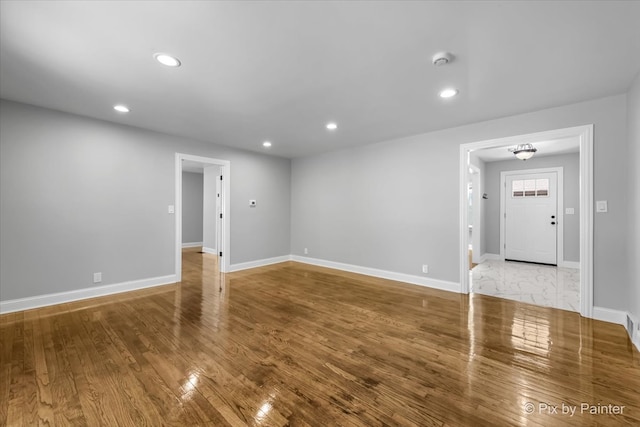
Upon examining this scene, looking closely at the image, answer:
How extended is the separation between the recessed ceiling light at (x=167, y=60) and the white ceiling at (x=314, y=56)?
7 centimetres

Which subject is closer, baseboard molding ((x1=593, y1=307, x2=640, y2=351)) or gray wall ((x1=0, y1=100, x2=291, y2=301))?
baseboard molding ((x1=593, y1=307, x2=640, y2=351))

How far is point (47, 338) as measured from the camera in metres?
2.63

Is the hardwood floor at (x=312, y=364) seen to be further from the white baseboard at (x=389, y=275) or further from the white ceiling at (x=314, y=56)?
the white ceiling at (x=314, y=56)

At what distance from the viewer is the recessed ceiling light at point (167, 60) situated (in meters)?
2.26

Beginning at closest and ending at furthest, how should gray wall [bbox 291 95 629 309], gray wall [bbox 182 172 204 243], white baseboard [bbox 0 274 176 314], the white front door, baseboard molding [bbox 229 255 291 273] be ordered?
gray wall [bbox 291 95 629 309] < white baseboard [bbox 0 274 176 314] < baseboard molding [bbox 229 255 291 273] < the white front door < gray wall [bbox 182 172 204 243]

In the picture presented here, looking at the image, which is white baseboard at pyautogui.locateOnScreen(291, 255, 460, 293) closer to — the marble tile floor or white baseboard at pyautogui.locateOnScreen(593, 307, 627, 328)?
the marble tile floor

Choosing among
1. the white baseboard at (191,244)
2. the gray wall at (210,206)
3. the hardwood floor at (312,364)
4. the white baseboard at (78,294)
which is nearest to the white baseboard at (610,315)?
the hardwood floor at (312,364)

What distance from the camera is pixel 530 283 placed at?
4.71m

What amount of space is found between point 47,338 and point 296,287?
2936 millimetres

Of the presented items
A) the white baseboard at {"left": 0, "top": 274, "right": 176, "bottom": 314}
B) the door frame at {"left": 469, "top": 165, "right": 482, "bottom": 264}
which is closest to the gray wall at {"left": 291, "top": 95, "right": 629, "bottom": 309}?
the door frame at {"left": 469, "top": 165, "right": 482, "bottom": 264}

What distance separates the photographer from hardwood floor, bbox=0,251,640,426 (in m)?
1.66

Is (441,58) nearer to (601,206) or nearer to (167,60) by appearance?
(167,60)

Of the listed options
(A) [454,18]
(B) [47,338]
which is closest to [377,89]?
(A) [454,18]

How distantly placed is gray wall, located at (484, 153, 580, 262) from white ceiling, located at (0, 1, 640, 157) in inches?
154
